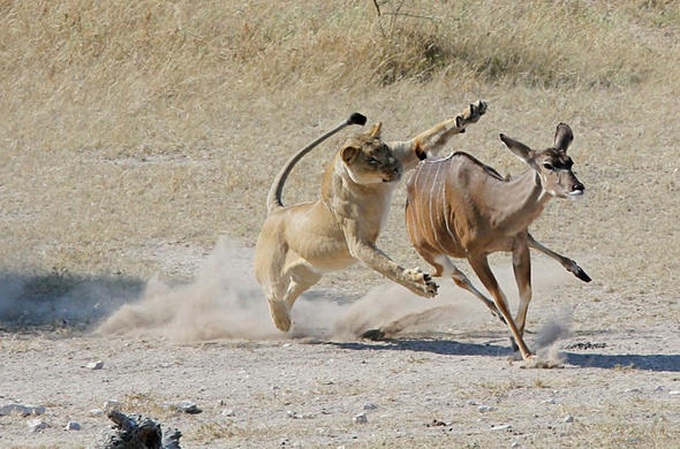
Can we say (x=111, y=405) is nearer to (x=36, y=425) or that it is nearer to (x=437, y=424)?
(x=36, y=425)

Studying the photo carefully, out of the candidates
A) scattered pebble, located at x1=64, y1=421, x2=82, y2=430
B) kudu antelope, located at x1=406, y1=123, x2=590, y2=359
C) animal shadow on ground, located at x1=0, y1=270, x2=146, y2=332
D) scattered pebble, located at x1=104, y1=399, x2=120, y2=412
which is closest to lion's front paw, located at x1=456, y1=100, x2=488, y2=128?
kudu antelope, located at x1=406, y1=123, x2=590, y2=359

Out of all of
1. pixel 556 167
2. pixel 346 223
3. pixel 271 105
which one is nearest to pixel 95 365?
pixel 346 223

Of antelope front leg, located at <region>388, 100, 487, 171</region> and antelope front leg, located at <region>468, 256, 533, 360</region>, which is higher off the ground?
antelope front leg, located at <region>388, 100, 487, 171</region>

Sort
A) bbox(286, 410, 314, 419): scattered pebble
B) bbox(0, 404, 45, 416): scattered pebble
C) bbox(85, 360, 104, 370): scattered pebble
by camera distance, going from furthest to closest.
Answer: bbox(85, 360, 104, 370): scattered pebble → bbox(0, 404, 45, 416): scattered pebble → bbox(286, 410, 314, 419): scattered pebble

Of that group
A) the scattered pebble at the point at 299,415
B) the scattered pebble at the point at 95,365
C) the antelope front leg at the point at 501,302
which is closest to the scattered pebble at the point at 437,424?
the scattered pebble at the point at 299,415

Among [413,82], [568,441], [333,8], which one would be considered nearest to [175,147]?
[413,82]

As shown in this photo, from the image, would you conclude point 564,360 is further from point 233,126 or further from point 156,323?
point 233,126

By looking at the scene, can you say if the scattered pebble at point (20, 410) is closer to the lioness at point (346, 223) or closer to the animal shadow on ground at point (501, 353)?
the lioness at point (346, 223)

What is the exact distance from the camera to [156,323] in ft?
31.3

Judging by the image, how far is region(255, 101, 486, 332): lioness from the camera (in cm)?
821

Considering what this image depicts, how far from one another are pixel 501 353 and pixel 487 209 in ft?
2.90

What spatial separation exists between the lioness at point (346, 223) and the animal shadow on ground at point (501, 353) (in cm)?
52

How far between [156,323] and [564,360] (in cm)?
273

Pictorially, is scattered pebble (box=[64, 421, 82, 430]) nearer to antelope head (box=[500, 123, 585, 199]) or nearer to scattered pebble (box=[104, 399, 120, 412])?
scattered pebble (box=[104, 399, 120, 412])
